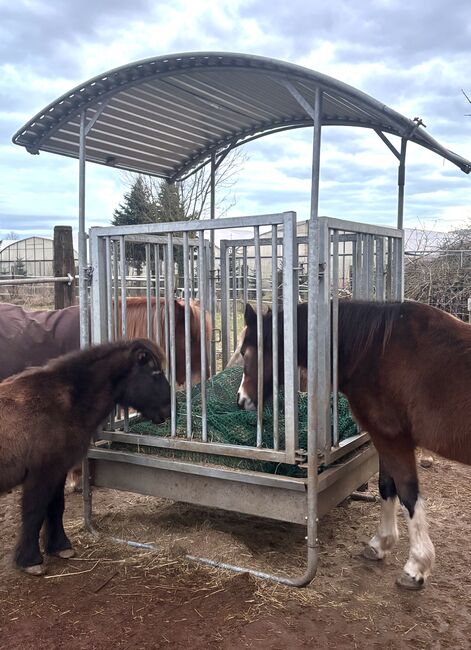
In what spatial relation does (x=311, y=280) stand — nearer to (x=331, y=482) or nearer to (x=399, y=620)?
(x=331, y=482)

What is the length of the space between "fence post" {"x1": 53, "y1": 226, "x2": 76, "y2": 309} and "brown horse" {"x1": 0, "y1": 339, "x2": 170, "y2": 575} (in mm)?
3281

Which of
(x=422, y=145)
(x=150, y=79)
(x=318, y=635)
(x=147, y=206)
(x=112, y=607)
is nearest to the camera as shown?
(x=318, y=635)

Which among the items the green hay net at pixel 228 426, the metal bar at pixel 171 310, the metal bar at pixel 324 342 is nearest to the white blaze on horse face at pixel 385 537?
the green hay net at pixel 228 426

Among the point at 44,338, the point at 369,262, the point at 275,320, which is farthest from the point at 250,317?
the point at 44,338

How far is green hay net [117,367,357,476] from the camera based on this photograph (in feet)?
11.7

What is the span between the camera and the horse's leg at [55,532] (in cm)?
375

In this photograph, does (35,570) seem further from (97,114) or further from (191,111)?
(191,111)

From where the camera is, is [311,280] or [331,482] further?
[331,482]

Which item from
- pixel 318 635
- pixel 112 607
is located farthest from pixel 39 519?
pixel 318 635

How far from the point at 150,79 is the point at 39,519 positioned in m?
3.07

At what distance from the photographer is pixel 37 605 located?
314 cm

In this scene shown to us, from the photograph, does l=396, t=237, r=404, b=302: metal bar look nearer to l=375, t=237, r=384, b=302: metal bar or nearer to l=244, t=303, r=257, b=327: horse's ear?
l=375, t=237, r=384, b=302: metal bar

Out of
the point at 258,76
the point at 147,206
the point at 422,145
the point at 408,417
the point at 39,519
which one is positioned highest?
the point at 147,206

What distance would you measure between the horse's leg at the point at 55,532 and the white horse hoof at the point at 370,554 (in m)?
2.06
